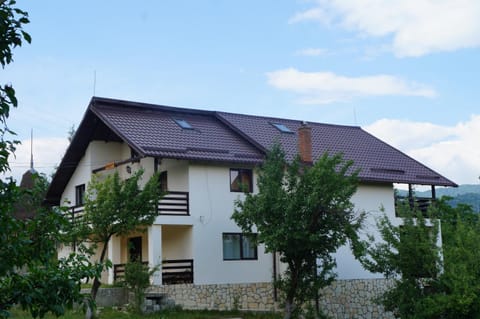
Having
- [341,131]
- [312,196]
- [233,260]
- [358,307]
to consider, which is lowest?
[358,307]

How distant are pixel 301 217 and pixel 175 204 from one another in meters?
5.77

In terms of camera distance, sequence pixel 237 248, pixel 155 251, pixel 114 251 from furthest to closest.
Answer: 1. pixel 114 251
2. pixel 237 248
3. pixel 155 251

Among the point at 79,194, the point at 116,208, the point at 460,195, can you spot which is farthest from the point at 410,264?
the point at 460,195

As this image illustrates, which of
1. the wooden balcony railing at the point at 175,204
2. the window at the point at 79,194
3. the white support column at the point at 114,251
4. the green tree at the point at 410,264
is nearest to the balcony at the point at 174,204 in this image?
the wooden balcony railing at the point at 175,204

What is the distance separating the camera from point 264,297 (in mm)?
23297

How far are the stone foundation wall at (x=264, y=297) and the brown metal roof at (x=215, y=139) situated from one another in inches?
166

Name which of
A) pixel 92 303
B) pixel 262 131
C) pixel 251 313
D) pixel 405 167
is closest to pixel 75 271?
pixel 92 303

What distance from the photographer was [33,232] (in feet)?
19.2

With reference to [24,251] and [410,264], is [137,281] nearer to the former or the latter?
[410,264]

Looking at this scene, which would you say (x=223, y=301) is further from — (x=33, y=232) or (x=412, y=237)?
(x=33, y=232)

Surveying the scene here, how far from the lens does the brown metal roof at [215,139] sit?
23656 millimetres

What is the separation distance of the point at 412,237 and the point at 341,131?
12.7m

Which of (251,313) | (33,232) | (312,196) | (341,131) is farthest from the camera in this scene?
(341,131)

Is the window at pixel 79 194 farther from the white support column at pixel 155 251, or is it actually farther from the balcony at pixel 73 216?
the white support column at pixel 155 251
